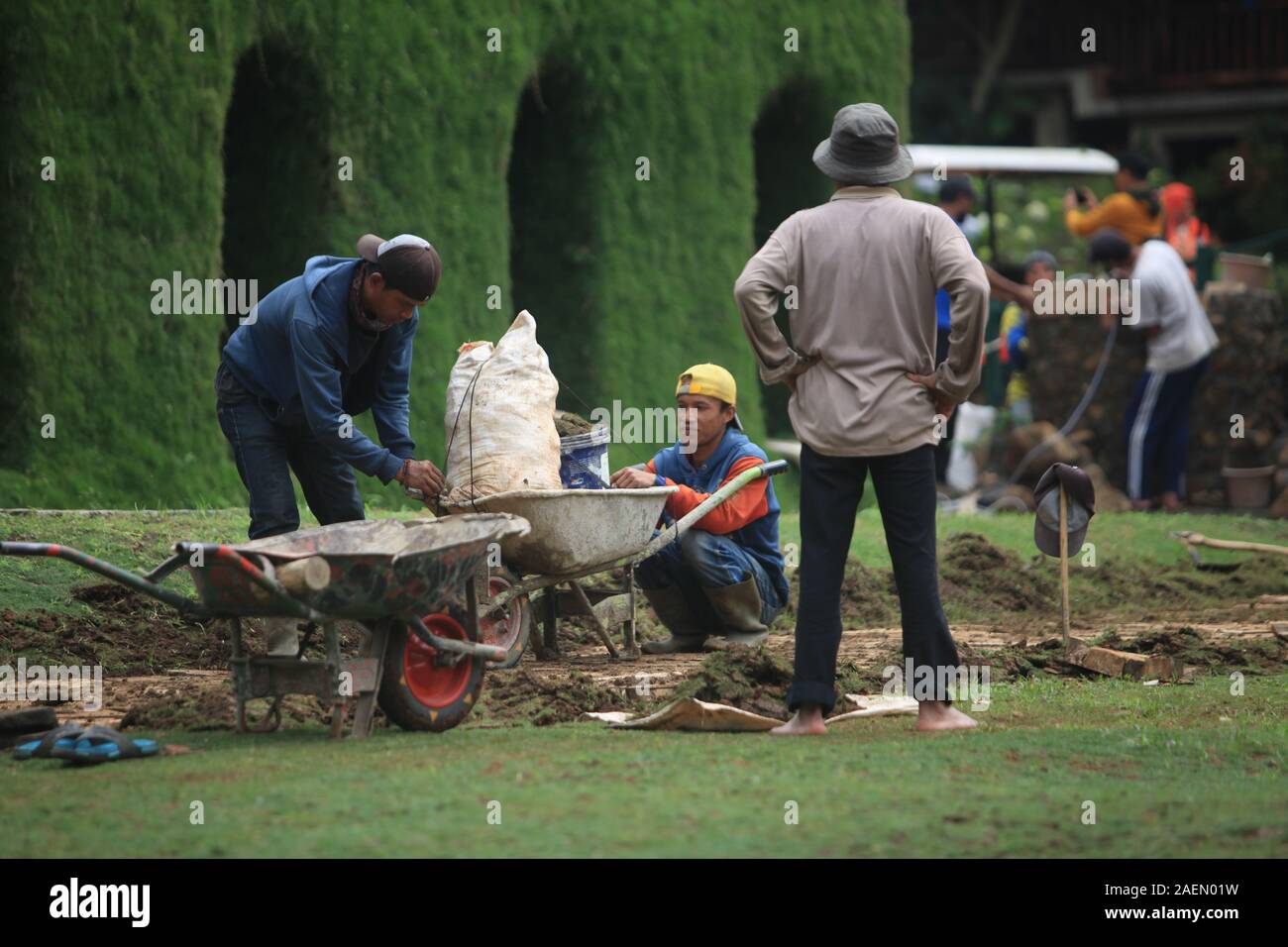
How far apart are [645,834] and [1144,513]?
9.79 meters

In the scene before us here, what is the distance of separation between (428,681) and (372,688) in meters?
0.31

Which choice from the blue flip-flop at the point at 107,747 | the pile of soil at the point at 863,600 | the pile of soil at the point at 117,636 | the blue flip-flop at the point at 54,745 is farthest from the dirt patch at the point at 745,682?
the pile of soil at the point at 863,600

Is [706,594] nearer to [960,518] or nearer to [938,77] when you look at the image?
[960,518]

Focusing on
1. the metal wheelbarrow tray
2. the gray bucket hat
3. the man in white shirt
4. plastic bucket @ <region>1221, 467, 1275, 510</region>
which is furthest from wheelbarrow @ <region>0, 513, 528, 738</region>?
plastic bucket @ <region>1221, 467, 1275, 510</region>

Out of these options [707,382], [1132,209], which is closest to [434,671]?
[707,382]

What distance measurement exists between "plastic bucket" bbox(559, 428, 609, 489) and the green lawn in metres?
1.64

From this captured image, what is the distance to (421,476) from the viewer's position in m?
6.55

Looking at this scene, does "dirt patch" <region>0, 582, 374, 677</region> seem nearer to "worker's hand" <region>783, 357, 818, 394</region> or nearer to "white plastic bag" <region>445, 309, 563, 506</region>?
"white plastic bag" <region>445, 309, 563, 506</region>

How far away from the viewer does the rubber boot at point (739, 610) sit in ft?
26.1

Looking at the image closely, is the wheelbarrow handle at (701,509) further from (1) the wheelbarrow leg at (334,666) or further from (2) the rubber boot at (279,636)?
(1) the wheelbarrow leg at (334,666)

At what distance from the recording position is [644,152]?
1240cm

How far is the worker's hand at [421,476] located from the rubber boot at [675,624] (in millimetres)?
1812

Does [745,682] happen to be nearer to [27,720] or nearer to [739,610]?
[739,610]
